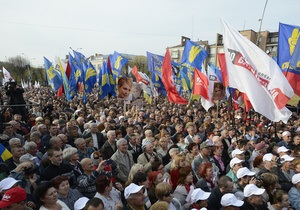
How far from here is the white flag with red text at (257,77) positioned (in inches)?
228

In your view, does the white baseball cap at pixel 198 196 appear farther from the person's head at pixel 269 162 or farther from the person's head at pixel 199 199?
the person's head at pixel 269 162

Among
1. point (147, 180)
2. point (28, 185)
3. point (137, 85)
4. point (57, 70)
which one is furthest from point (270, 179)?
point (57, 70)

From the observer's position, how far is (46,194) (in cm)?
321

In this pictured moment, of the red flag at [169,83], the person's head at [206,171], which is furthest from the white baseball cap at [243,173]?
the red flag at [169,83]

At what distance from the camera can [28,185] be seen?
386 cm

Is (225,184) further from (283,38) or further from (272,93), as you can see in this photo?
(283,38)

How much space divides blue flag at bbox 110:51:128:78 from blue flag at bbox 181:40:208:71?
10.9ft

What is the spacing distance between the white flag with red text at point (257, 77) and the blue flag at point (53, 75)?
12237 mm

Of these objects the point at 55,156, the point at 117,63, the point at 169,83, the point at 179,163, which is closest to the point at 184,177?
the point at 179,163

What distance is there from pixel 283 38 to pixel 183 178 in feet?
18.1

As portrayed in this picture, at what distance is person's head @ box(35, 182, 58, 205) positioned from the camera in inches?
126

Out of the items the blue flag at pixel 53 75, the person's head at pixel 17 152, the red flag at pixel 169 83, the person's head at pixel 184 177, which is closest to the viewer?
the person's head at pixel 184 177

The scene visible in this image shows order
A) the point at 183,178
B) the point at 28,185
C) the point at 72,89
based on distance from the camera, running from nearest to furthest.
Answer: the point at 28,185, the point at 183,178, the point at 72,89

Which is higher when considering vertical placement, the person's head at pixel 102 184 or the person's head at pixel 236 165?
the person's head at pixel 102 184
